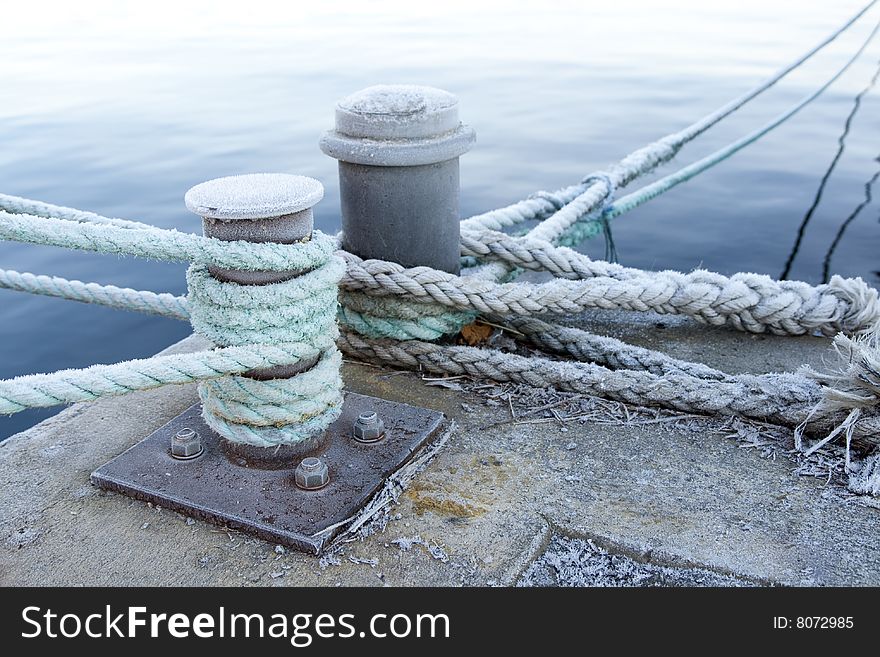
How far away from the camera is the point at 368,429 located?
2115 millimetres

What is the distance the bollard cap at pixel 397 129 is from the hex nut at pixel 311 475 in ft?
2.99

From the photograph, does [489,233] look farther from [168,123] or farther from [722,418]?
[168,123]

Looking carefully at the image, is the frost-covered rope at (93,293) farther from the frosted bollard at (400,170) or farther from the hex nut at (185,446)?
the frosted bollard at (400,170)

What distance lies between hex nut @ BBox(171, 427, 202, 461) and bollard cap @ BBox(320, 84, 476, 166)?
908mm

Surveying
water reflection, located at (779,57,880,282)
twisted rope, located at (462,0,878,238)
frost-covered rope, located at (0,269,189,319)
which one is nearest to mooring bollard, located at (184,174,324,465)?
frost-covered rope, located at (0,269,189,319)

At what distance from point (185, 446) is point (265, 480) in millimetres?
233

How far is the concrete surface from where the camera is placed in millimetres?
1726

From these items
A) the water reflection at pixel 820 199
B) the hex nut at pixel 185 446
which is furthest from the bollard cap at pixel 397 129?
the water reflection at pixel 820 199

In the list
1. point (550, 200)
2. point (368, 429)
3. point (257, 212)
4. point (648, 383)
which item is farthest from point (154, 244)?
point (550, 200)

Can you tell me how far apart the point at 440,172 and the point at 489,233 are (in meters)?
0.46

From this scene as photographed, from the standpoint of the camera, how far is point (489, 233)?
9.49 feet

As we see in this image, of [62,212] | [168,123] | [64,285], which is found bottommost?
[168,123]
